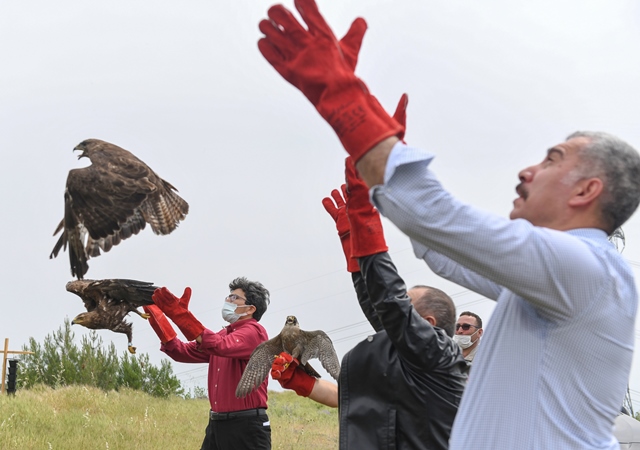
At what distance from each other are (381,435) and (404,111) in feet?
4.59

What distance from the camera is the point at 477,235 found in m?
1.56

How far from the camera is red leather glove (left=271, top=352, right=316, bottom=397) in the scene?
448 cm

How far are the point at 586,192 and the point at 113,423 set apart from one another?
11.1m

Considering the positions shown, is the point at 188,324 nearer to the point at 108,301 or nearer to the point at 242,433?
the point at 108,301

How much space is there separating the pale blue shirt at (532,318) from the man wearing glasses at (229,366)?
4685 millimetres

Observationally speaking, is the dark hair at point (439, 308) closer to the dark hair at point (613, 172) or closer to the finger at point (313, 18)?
the dark hair at point (613, 172)

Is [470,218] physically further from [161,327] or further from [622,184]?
[161,327]

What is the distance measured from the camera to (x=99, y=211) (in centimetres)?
586

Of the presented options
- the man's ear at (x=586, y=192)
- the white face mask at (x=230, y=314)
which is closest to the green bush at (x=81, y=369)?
the white face mask at (x=230, y=314)

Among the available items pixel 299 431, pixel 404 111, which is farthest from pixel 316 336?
pixel 299 431

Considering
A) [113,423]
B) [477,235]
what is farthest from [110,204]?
[113,423]

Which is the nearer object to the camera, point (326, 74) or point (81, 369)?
point (326, 74)

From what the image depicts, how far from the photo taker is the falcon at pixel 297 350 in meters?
5.05

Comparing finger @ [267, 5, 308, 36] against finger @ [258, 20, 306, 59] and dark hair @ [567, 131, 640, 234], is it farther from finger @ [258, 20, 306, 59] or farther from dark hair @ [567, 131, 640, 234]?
dark hair @ [567, 131, 640, 234]
